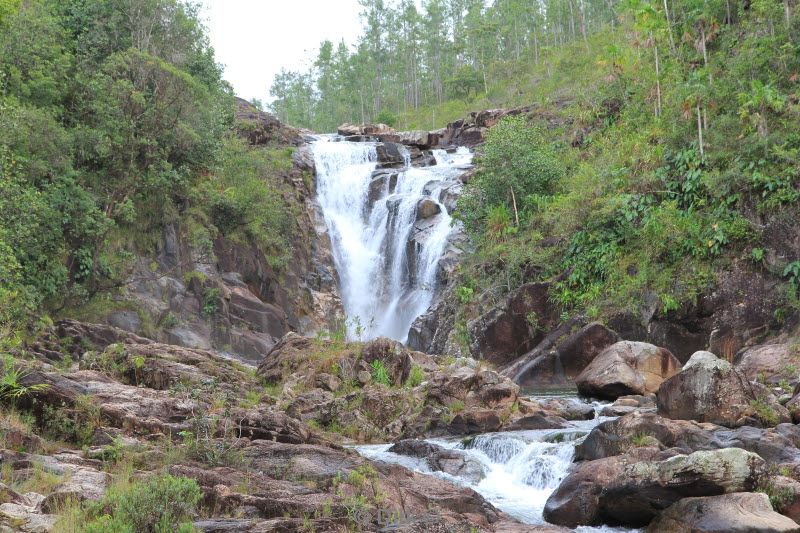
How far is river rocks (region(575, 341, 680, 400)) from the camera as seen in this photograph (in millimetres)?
17656

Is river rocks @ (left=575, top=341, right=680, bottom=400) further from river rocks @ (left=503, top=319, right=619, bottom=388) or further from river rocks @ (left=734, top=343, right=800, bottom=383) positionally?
river rocks @ (left=503, top=319, right=619, bottom=388)

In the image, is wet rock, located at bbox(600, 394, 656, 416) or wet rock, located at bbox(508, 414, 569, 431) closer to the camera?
wet rock, located at bbox(508, 414, 569, 431)

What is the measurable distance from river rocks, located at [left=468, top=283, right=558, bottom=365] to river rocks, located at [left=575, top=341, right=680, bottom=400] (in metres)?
6.55

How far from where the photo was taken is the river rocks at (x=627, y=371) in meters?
17.7

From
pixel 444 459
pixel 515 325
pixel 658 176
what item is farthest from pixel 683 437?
pixel 658 176

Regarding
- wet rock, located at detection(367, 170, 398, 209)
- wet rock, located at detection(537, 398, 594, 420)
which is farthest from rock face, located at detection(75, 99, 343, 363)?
wet rock, located at detection(537, 398, 594, 420)

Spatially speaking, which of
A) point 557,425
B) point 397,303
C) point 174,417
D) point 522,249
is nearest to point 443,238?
Result: point 397,303

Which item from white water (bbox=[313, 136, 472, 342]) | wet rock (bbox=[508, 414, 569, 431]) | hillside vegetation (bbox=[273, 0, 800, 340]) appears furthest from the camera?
white water (bbox=[313, 136, 472, 342])

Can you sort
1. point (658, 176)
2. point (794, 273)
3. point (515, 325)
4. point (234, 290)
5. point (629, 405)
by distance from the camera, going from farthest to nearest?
point (234, 290) → point (515, 325) → point (658, 176) → point (794, 273) → point (629, 405)

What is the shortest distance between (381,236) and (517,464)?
26.2 metres

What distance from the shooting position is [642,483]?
8.98 meters

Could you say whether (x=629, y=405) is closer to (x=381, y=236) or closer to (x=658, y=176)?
(x=658, y=176)

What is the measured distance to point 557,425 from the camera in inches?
578

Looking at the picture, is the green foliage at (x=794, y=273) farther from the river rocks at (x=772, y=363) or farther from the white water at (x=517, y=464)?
the white water at (x=517, y=464)
